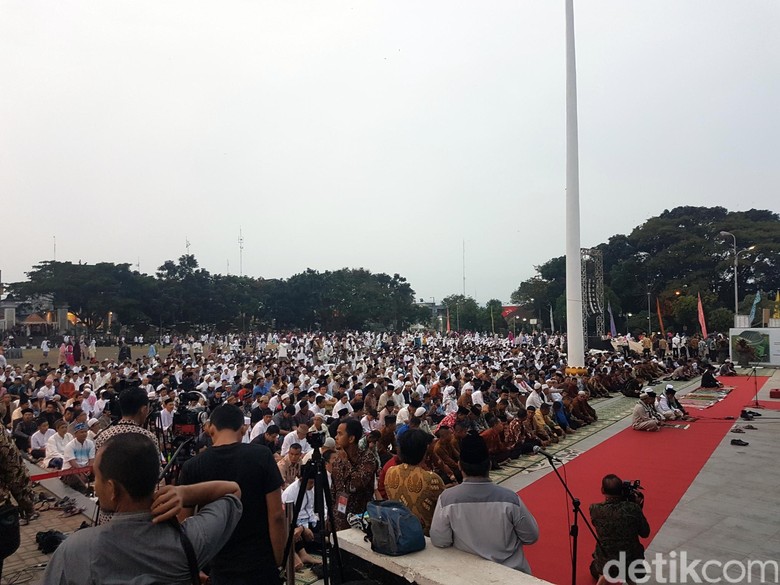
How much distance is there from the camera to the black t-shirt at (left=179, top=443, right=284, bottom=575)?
244cm

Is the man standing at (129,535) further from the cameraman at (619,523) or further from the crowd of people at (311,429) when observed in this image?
the cameraman at (619,523)

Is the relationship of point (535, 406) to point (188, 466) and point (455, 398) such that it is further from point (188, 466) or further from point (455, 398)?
point (188, 466)

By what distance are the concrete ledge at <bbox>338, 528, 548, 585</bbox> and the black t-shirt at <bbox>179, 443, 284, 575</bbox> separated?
685mm

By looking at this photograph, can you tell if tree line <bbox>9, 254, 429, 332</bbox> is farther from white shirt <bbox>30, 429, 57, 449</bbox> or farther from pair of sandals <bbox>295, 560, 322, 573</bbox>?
pair of sandals <bbox>295, 560, 322, 573</bbox>

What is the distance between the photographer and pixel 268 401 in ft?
35.8

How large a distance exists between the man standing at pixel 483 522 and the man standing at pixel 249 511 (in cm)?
103

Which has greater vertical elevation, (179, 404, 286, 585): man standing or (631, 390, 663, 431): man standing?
(179, 404, 286, 585): man standing

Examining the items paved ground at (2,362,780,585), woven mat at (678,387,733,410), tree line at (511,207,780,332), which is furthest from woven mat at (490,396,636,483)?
tree line at (511,207,780,332)

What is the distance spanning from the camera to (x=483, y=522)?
3045 millimetres

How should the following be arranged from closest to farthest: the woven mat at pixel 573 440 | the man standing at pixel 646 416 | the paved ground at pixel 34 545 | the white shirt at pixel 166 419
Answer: the paved ground at pixel 34 545, the woven mat at pixel 573 440, the white shirt at pixel 166 419, the man standing at pixel 646 416

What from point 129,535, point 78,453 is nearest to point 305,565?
point 129,535

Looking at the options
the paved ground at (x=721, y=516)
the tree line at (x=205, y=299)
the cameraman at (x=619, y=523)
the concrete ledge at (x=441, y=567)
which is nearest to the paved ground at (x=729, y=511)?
the paved ground at (x=721, y=516)

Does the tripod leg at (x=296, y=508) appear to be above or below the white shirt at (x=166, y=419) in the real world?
above

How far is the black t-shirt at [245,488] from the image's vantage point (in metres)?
2.44
